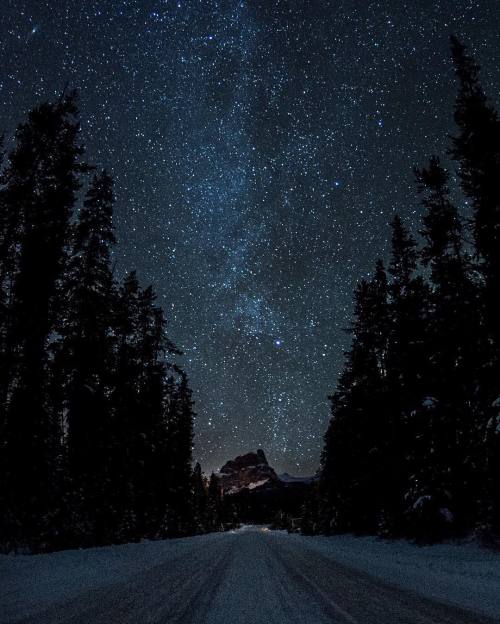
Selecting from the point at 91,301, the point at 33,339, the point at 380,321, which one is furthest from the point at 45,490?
the point at 380,321

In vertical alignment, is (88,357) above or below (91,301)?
below

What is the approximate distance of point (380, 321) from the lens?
1015 inches

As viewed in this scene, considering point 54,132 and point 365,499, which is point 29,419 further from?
point 365,499

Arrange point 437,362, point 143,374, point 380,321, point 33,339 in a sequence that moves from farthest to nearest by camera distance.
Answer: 1. point 143,374
2. point 380,321
3. point 437,362
4. point 33,339


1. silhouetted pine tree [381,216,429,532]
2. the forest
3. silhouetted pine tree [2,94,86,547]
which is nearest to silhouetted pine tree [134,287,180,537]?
the forest

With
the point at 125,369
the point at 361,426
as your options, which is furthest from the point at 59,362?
the point at 361,426

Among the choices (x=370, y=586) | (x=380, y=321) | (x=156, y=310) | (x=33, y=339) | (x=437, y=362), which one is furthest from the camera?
(x=156, y=310)

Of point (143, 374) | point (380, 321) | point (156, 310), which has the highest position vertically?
point (156, 310)

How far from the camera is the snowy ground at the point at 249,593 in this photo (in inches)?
169

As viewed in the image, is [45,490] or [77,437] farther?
[77,437]

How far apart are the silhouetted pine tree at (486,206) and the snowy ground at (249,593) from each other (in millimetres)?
3251

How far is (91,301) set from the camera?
19016 mm

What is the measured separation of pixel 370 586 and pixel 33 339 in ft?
47.5

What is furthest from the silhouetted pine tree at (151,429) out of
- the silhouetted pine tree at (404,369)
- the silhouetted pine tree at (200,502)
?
the silhouetted pine tree at (200,502)
